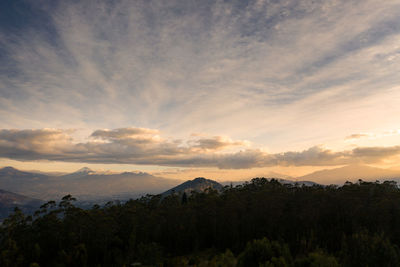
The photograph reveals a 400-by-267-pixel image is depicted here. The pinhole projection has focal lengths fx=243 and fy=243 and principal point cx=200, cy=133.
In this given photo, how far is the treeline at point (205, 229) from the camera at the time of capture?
3681 centimetres

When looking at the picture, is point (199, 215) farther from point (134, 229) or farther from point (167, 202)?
point (134, 229)

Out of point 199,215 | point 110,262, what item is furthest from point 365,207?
point 110,262

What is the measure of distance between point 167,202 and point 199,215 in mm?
10830

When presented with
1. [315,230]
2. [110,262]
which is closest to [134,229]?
[110,262]

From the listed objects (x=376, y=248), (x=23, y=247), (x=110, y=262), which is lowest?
(x=110, y=262)

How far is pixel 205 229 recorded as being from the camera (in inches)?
2205

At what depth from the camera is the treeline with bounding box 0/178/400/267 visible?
36.8 m

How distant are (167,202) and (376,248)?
48666mm

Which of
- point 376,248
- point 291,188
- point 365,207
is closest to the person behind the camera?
point 376,248

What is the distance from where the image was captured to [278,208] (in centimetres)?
5203

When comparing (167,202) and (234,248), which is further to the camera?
(167,202)

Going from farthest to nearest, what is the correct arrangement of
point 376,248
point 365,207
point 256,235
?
point 256,235 < point 365,207 < point 376,248

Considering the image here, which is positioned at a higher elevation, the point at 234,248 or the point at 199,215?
the point at 199,215

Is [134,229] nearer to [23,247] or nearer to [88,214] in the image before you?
[88,214]
